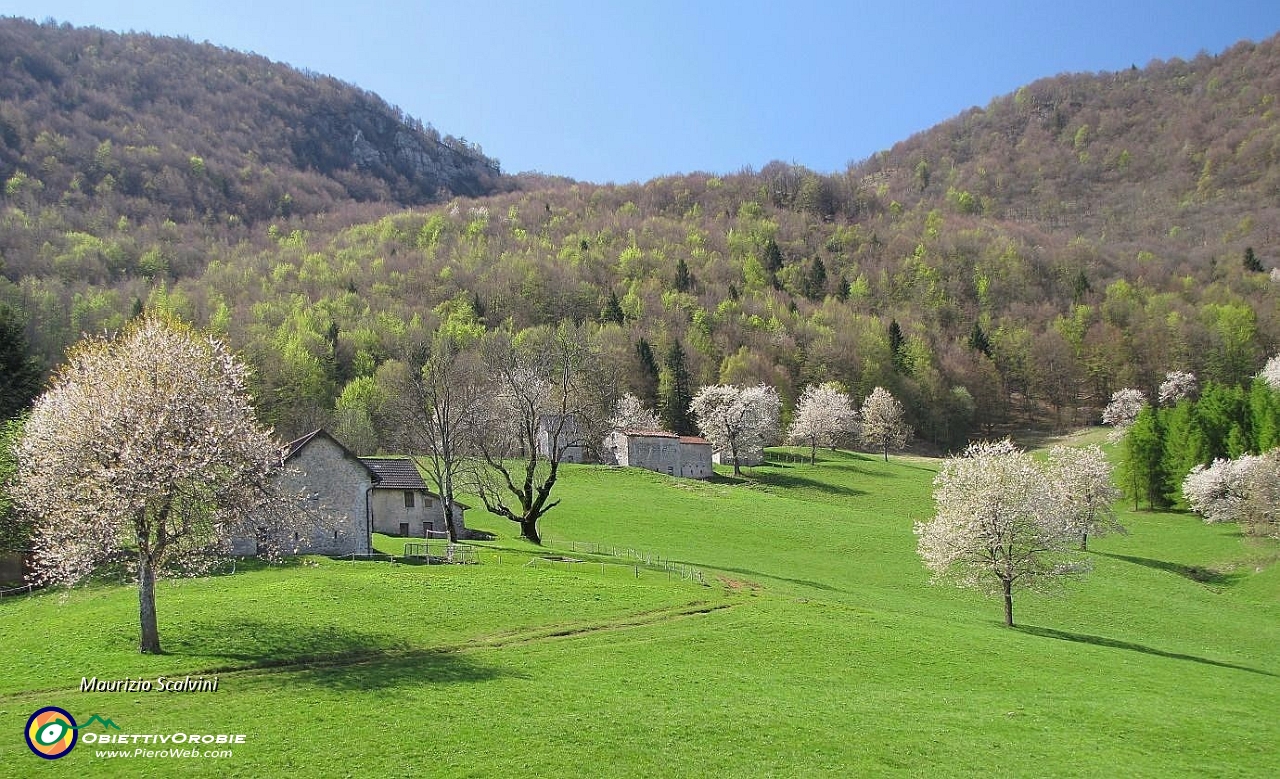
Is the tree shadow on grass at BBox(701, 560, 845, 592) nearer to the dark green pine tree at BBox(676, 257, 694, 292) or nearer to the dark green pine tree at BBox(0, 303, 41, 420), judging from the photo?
the dark green pine tree at BBox(0, 303, 41, 420)

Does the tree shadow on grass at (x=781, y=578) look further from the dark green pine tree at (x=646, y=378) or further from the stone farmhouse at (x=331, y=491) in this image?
the dark green pine tree at (x=646, y=378)

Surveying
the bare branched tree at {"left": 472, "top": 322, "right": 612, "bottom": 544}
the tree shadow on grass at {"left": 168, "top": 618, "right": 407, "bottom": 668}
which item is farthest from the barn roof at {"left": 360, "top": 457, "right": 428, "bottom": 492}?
the tree shadow on grass at {"left": 168, "top": 618, "right": 407, "bottom": 668}

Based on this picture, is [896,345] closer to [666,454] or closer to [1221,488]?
[666,454]

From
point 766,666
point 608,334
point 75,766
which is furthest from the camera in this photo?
point 608,334

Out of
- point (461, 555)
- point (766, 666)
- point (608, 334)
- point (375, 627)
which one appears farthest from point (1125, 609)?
point (608, 334)

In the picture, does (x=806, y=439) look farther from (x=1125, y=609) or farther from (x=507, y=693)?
(x=507, y=693)

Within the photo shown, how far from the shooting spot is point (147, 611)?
24531mm

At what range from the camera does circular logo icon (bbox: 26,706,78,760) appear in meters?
17.4

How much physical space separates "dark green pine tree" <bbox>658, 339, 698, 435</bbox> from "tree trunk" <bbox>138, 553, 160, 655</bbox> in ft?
323

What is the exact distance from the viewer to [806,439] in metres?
109

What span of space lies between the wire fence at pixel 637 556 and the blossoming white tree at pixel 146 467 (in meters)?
21.4

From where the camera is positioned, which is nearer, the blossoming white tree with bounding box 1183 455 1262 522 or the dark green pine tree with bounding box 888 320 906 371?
the blossoming white tree with bounding box 1183 455 1262 522

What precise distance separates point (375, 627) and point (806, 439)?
286 ft

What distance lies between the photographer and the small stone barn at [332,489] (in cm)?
4253
